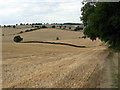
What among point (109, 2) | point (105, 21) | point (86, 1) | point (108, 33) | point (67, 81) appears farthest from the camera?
point (86, 1)

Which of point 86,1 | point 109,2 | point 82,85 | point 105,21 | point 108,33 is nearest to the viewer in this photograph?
point 82,85

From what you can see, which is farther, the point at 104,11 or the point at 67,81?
the point at 104,11

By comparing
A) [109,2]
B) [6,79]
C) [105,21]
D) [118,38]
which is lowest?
[6,79]

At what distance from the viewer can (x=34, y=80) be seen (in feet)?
32.4

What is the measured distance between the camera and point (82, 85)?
28.1 feet

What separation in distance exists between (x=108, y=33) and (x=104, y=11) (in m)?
3.05

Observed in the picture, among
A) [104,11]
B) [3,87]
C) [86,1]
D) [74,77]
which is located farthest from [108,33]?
[3,87]

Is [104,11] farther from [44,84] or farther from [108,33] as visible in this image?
[44,84]

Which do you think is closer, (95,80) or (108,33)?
(95,80)

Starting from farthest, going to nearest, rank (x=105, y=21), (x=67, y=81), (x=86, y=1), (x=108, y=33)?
(x=86, y=1) → (x=108, y=33) → (x=105, y=21) → (x=67, y=81)

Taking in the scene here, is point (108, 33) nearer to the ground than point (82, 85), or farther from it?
farther from it

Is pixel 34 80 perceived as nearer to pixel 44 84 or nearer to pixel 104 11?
pixel 44 84

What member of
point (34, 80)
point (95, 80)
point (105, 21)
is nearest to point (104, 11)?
point (105, 21)

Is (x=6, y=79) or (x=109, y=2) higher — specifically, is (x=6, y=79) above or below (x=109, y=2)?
below
